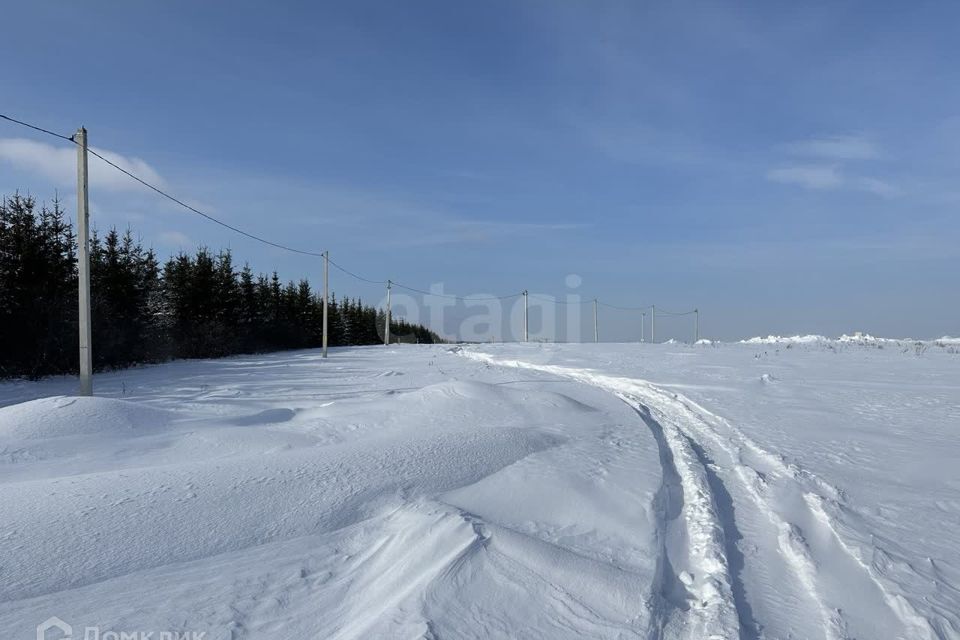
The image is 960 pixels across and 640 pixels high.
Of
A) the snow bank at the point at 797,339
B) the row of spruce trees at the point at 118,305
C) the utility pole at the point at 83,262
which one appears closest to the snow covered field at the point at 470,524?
the utility pole at the point at 83,262

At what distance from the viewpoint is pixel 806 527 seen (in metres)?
3.20

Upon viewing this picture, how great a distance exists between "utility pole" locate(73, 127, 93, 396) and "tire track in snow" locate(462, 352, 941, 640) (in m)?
9.11

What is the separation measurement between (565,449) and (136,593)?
360 centimetres

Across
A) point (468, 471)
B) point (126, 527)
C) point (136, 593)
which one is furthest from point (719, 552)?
point (126, 527)

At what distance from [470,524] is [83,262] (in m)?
9.20

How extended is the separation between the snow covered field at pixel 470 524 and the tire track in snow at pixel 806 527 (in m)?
0.02

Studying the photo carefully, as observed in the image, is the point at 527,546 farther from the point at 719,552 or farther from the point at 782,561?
the point at 782,561

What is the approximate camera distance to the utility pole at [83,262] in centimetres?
839

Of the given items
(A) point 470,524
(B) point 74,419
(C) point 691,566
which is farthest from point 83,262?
(C) point 691,566

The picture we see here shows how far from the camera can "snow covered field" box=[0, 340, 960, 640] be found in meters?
2.19

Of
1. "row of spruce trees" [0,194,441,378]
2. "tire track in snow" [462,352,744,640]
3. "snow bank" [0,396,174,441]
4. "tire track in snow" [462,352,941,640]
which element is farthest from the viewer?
"row of spruce trees" [0,194,441,378]

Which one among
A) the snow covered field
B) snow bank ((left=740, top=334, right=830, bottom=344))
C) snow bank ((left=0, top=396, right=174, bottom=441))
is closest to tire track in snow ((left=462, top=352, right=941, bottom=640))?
the snow covered field

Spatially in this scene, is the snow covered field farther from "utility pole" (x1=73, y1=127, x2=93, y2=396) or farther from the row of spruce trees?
the row of spruce trees

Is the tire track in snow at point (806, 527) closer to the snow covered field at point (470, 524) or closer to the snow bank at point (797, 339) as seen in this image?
the snow covered field at point (470, 524)
